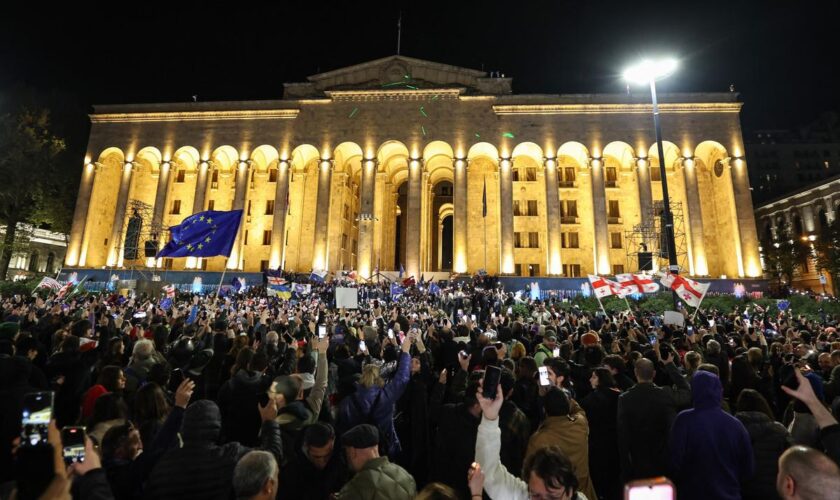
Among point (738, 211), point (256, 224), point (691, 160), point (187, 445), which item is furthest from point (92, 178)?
point (738, 211)

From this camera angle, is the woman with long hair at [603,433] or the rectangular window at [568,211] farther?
the rectangular window at [568,211]

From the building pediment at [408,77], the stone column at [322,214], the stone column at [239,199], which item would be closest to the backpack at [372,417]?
the stone column at [322,214]

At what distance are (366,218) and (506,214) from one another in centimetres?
1116

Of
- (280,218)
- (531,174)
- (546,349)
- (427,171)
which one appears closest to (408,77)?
(427,171)

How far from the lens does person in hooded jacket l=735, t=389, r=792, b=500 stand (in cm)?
346

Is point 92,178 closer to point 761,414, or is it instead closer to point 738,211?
point 761,414

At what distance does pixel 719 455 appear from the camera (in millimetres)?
3273

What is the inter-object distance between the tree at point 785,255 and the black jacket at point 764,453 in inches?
1952

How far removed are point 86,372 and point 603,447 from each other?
237 inches

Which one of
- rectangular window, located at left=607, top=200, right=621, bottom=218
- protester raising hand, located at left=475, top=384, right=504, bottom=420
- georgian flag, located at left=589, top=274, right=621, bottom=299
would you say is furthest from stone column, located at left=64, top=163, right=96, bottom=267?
rectangular window, located at left=607, top=200, right=621, bottom=218

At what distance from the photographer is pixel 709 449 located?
3305mm

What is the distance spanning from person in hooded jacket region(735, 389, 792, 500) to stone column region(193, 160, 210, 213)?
3788 centimetres

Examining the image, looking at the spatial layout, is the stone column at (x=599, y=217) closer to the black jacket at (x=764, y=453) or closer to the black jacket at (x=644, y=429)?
the black jacket at (x=644, y=429)

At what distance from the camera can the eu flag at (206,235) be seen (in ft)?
46.3
